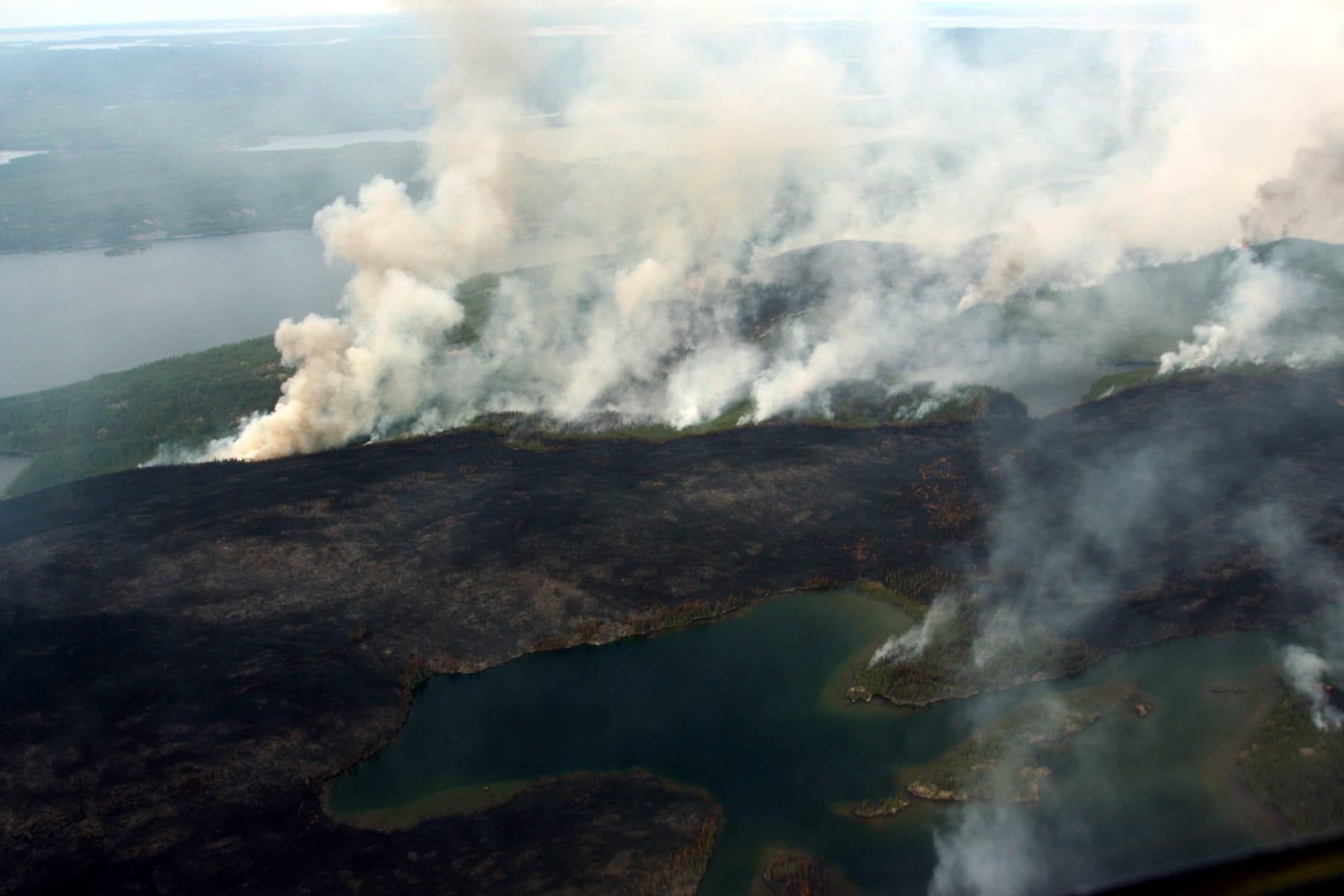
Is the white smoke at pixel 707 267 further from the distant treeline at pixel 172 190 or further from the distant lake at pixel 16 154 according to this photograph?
the distant lake at pixel 16 154

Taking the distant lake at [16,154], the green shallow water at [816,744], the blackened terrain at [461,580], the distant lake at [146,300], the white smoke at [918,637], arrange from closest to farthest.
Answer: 1. the green shallow water at [816,744]
2. the blackened terrain at [461,580]
3. the white smoke at [918,637]
4. the distant lake at [146,300]
5. the distant lake at [16,154]

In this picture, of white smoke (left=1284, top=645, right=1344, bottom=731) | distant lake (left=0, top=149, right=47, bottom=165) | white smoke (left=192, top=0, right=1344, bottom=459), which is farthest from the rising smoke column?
distant lake (left=0, top=149, right=47, bottom=165)

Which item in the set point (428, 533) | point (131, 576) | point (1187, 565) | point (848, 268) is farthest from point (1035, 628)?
point (848, 268)

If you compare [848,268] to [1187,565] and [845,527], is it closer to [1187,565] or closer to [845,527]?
[845,527]

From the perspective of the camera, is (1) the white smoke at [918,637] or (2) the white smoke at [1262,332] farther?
(2) the white smoke at [1262,332]

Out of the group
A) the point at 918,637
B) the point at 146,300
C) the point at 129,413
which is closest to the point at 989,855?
the point at 918,637

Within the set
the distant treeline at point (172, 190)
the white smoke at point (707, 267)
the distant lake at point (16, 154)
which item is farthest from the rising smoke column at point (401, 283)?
the distant lake at point (16, 154)
